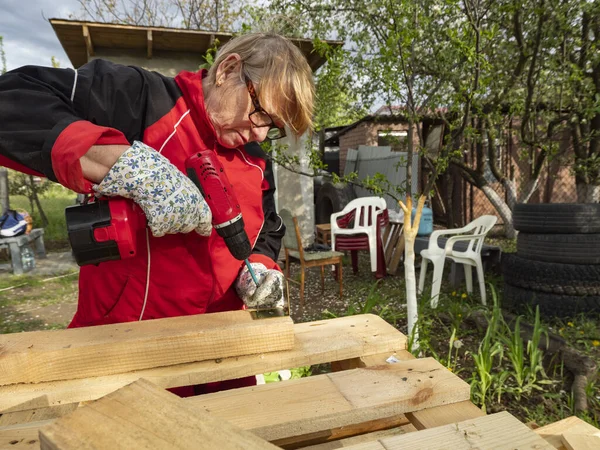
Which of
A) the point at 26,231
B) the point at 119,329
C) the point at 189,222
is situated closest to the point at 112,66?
the point at 189,222

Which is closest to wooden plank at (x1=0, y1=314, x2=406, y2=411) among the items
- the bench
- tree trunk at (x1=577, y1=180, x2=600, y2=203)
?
tree trunk at (x1=577, y1=180, x2=600, y2=203)

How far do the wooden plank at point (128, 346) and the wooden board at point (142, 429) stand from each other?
42 cm

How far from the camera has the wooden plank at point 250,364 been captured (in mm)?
1015

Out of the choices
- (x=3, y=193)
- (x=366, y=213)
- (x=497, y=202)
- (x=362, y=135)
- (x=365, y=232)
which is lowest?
(x=365, y=232)

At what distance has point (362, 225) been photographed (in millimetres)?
7383

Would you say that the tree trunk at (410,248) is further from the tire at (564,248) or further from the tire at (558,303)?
the tire at (564,248)

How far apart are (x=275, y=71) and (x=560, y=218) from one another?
418 centimetres

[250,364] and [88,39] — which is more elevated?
[88,39]

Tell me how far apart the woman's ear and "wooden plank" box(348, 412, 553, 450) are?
1.26 m

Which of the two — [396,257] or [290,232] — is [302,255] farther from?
[396,257]

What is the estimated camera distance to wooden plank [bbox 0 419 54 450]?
2.40 feet

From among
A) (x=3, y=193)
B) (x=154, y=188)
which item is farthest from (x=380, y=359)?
(x=3, y=193)

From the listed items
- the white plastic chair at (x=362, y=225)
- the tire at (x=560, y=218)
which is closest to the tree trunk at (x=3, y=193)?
the white plastic chair at (x=362, y=225)

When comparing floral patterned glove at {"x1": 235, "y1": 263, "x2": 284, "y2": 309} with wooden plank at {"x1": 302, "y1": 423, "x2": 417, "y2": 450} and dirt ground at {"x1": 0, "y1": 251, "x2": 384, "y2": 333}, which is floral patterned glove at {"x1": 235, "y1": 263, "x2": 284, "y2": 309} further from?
dirt ground at {"x1": 0, "y1": 251, "x2": 384, "y2": 333}
